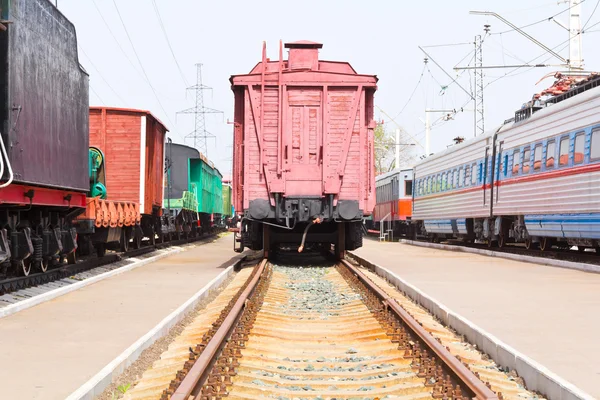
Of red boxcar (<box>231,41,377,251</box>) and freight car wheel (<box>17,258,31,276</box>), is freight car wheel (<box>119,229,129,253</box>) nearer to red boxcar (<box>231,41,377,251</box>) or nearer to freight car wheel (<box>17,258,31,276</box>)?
red boxcar (<box>231,41,377,251</box>)

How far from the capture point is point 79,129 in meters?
14.4

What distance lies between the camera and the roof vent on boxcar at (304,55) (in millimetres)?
17609

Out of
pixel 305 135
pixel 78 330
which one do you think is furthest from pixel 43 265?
pixel 78 330

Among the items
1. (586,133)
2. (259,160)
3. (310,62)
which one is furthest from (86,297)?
(586,133)

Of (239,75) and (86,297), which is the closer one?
(86,297)

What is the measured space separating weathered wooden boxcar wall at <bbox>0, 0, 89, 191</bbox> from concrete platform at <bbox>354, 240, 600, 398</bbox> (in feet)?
19.0

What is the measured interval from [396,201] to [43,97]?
30.0 metres

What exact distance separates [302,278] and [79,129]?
16.0 ft

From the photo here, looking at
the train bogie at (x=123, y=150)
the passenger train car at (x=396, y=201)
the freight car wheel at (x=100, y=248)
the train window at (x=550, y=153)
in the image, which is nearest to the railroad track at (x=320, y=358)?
the freight car wheel at (x=100, y=248)

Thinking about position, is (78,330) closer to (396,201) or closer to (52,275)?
(52,275)

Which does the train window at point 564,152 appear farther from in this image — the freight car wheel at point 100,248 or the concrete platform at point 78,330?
the freight car wheel at point 100,248

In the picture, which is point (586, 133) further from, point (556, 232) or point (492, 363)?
point (492, 363)

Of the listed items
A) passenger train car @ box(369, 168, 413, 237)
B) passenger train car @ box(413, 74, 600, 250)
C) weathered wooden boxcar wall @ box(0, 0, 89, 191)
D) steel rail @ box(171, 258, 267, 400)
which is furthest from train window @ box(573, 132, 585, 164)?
passenger train car @ box(369, 168, 413, 237)

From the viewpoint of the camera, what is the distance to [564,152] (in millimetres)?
17984
